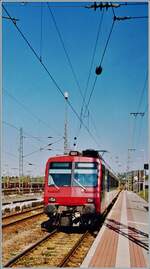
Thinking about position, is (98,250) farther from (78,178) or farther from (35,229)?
(35,229)

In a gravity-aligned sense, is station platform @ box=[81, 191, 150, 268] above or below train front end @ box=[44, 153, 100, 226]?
below

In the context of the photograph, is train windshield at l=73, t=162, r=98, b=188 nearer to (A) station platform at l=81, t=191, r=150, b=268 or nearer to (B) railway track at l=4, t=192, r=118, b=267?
(A) station platform at l=81, t=191, r=150, b=268

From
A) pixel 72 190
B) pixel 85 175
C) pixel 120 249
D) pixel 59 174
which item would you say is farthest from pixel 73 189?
pixel 120 249

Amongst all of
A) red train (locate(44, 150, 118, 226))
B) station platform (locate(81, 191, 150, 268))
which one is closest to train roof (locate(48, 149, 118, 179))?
red train (locate(44, 150, 118, 226))

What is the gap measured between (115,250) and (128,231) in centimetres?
336

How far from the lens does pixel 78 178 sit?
42.0 feet

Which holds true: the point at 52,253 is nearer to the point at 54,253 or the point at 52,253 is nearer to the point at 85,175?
the point at 54,253

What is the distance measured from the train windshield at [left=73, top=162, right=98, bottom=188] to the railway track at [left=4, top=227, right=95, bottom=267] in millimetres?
1497

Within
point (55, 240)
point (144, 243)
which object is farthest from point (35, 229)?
point (144, 243)

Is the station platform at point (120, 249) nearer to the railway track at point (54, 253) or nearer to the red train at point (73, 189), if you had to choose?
the railway track at point (54, 253)

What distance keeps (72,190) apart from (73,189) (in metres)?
0.04

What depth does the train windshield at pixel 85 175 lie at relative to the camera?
12.7 meters

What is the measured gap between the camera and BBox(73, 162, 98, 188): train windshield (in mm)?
12711

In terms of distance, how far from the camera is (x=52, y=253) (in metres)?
9.37
